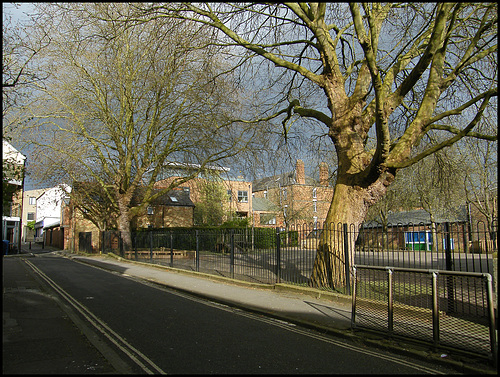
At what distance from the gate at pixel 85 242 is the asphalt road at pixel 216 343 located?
26878 mm

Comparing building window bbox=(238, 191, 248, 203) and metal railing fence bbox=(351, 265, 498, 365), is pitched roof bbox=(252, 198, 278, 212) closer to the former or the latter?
building window bbox=(238, 191, 248, 203)

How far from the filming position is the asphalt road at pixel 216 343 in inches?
202

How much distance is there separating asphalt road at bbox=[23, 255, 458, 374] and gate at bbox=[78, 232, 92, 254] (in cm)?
2688

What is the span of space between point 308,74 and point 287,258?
552 cm

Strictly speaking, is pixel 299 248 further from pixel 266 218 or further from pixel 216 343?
pixel 266 218

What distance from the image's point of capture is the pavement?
5234mm

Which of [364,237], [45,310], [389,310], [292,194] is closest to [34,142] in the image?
[45,310]

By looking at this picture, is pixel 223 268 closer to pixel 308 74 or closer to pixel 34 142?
pixel 308 74

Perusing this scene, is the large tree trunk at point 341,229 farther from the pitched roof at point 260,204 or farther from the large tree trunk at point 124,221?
the pitched roof at point 260,204

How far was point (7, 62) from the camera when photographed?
884 cm

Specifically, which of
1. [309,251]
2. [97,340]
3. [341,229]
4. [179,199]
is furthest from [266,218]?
[97,340]

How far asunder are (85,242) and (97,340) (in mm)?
32517

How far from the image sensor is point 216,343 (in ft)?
20.4

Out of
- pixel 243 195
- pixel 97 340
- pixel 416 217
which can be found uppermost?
pixel 243 195
